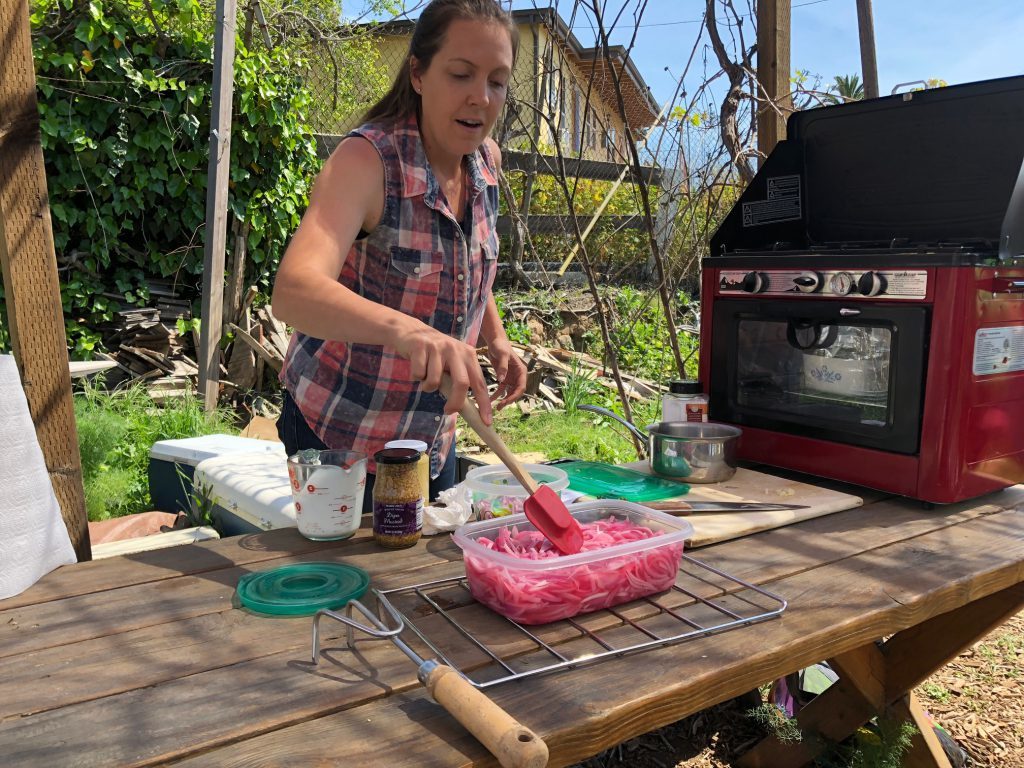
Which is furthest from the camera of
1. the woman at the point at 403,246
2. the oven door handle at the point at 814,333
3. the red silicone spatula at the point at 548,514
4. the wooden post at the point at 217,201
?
the wooden post at the point at 217,201

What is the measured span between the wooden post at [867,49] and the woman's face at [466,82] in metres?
2.73

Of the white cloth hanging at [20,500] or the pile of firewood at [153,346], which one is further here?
the pile of firewood at [153,346]

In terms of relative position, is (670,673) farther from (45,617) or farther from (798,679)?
(798,679)

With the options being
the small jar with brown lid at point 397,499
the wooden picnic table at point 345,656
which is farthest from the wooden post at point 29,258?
the small jar with brown lid at point 397,499

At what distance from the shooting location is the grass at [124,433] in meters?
3.92

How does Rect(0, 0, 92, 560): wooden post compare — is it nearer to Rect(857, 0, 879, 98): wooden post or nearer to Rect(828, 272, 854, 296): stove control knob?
Rect(828, 272, 854, 296): stove control knob

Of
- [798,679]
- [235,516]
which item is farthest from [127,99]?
[798,679]

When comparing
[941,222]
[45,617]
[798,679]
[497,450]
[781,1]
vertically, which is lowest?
[798,679]

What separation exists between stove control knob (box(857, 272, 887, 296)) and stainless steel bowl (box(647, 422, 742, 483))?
50cm

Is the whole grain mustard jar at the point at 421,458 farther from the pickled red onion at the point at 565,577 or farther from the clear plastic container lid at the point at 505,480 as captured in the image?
the pickled red onion at the point at 565,577

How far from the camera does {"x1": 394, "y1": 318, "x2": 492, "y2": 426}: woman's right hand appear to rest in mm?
1370

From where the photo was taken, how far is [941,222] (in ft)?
7.34

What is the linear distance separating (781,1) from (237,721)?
3.28 metres

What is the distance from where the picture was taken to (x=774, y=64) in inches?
130
